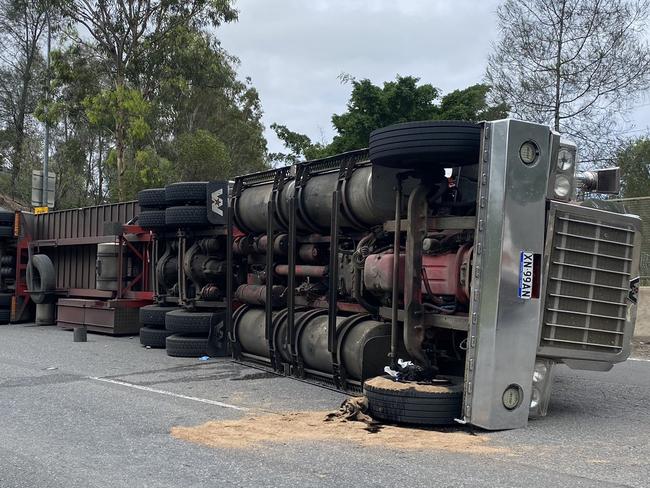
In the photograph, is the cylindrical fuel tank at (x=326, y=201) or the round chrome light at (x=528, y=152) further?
the cylindrical fuel tank at (x=326, y=201)

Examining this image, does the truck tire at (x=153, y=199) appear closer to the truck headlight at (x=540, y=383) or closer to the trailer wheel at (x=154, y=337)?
the trailer wheel at (x=154, y=337)

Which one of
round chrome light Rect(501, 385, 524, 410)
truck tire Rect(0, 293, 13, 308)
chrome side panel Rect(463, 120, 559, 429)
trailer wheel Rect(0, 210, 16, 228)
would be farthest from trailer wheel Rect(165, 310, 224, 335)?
trailer wheel Rect(0, 210, 16, 228)

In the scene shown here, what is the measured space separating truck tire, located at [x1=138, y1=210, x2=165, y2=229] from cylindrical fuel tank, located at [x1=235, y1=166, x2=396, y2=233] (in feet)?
6.61

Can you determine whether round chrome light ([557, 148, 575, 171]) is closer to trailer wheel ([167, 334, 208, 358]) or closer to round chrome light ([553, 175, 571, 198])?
round chrome light ([553, 175, 571, 198])

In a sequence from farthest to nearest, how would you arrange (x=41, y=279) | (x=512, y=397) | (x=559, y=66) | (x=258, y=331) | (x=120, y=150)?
1. (x=120, y=150)
2. (x=559, y=66)
3. (x=41, y=279)
4. (x=258, y=331)
5. (x=512, y=397)

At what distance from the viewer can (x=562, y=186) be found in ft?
19.3

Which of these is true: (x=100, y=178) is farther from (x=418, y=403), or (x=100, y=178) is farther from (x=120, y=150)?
(x=418, y=403)

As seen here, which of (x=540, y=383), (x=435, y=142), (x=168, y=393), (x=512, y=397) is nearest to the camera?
(x=512, y=397)

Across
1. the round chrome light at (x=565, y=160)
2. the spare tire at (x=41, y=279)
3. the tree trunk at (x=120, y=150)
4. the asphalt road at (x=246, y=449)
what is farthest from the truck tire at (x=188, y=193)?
the tree trunk at (x=120, y=150)

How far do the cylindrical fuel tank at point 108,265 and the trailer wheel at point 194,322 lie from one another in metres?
3.67

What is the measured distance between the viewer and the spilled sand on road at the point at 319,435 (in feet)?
16.8

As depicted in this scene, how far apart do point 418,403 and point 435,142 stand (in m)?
1.97

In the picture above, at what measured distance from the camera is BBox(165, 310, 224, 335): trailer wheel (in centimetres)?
991

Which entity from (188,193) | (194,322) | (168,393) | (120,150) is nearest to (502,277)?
(168,393)
